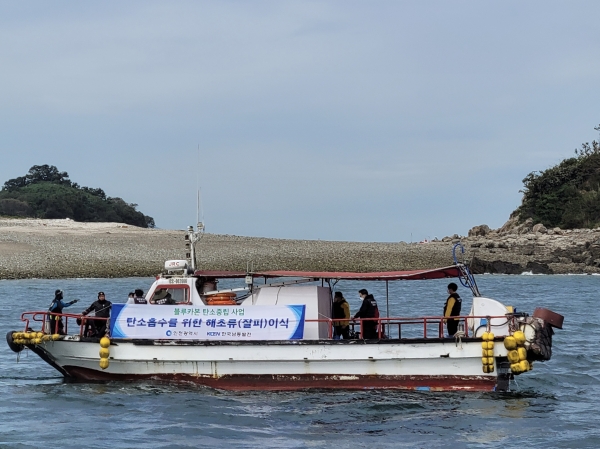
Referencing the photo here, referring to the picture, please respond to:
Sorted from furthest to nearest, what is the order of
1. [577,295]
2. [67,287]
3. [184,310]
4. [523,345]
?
[67,287] → [577,295] → [184,310] → [523,345]

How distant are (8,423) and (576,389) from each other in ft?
39.5

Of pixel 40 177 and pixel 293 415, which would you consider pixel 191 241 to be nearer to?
pixel 293 415

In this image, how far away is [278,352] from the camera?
1881 centimetres

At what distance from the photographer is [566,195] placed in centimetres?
7538

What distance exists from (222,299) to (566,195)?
198 ft

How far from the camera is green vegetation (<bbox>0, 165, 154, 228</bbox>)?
9000 centimetres

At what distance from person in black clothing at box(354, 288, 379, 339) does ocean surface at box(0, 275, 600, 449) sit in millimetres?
1491

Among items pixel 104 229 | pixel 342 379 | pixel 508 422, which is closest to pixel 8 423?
pixel 342 379

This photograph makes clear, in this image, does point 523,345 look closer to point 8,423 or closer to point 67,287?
point 8,423

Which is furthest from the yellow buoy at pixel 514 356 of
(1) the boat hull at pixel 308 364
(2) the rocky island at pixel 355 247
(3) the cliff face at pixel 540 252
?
(3) the cliff face at pixel 540 252

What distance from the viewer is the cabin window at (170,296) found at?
20.1m

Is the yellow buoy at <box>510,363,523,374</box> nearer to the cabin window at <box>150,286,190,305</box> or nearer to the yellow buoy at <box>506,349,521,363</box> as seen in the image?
the yellow buoy at <box>506,349,521,363</box>

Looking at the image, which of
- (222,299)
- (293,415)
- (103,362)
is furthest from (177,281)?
(293,415)

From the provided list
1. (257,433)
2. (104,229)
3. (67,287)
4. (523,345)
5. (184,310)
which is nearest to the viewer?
(257,433)
